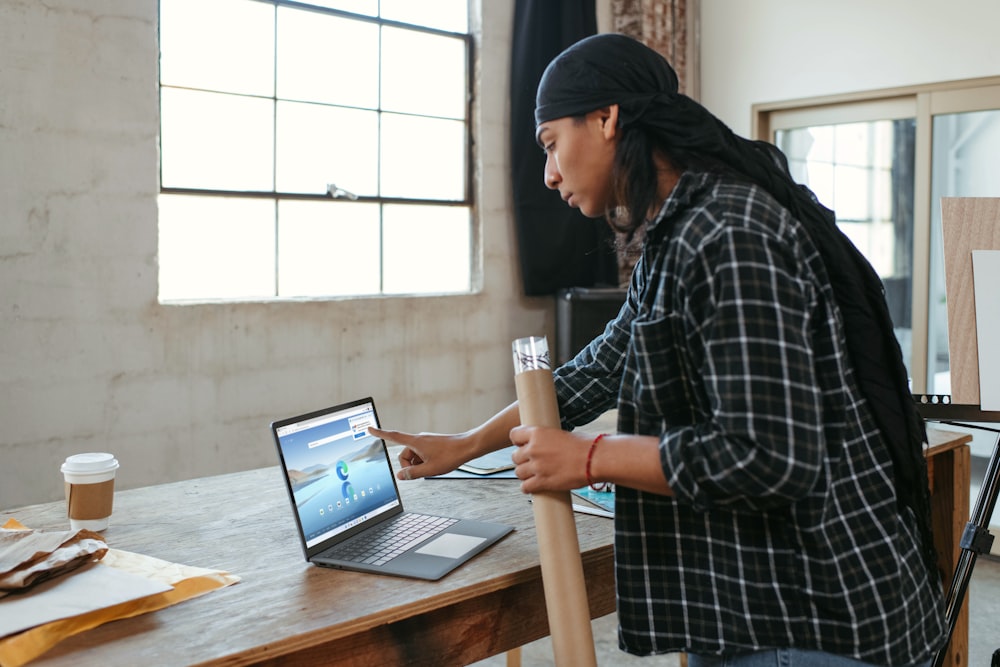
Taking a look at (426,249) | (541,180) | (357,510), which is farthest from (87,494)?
(541,180)

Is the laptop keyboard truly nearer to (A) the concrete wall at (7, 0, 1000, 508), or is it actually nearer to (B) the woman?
(B) the woman

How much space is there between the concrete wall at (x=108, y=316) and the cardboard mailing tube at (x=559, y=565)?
2359 millimetres

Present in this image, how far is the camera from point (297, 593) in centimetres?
133

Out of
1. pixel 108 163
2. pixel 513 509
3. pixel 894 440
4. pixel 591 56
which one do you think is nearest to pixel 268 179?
pixel 108 163

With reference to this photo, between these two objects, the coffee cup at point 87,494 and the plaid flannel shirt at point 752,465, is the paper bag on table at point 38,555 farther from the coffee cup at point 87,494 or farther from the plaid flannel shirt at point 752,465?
the plaid flannel shirt at point 752,465

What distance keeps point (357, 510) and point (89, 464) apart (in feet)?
1.50

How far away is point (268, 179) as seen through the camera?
3.77 metres

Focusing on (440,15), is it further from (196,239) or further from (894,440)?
(894,440)

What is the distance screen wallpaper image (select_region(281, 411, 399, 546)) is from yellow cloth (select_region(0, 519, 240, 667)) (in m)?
0.16

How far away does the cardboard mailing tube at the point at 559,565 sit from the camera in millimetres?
1312

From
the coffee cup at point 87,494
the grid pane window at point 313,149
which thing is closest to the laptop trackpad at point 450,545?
the coffee cup at point 87,494

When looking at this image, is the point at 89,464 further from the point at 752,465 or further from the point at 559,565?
the point at 752,465

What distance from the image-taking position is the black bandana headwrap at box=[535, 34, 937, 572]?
118 cm

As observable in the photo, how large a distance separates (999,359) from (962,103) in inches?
102
